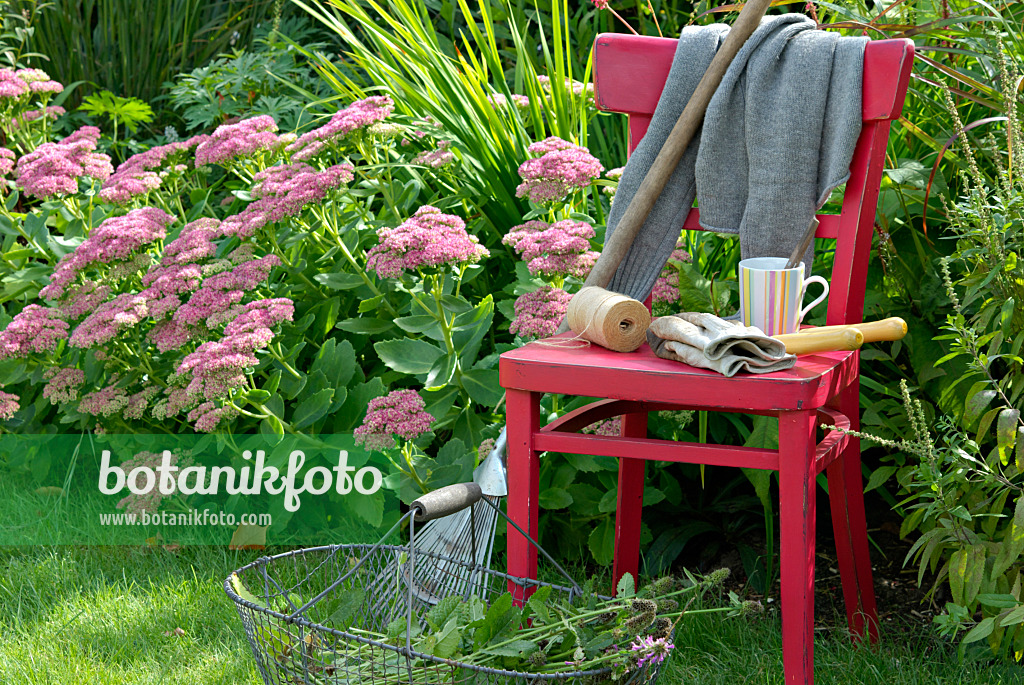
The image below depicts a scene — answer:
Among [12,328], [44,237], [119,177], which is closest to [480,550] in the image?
[12,328]

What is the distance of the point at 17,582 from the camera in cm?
207

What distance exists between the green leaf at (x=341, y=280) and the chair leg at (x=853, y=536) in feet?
3.80

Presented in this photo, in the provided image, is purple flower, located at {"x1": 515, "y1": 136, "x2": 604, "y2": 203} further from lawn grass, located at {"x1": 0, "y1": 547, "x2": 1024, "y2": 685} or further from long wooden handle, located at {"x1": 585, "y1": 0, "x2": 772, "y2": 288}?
lawn grass, located at {"x1": 0, "y1": 547, "x2": 1024, "y2": 685}

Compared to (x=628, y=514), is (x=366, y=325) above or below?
above

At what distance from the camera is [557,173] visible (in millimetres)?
2018

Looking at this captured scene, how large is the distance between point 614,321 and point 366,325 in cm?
95

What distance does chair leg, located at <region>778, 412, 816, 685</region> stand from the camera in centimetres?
136

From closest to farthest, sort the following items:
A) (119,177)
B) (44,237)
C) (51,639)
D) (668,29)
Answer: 1. (51,639)
2. (119,177)
3. (44,237)
4. (668,29)

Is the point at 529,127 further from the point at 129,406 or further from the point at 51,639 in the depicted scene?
the point at 51,639

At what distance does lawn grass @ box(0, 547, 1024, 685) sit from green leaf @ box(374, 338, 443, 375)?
0.57 meters

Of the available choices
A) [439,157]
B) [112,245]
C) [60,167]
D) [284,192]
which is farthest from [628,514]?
[60,167]

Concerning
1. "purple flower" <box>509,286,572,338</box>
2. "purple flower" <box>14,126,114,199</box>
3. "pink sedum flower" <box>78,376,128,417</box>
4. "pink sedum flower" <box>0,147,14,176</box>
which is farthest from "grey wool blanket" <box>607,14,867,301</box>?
"pink sedum flower" <box>0,147,14,176</box>

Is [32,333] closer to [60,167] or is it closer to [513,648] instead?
[60,167]

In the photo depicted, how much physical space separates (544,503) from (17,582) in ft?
3.70
